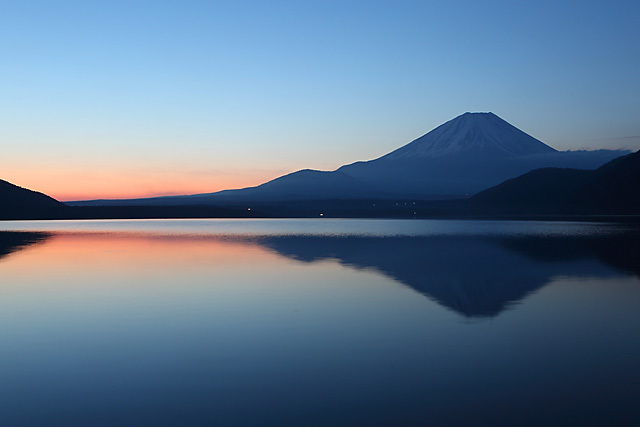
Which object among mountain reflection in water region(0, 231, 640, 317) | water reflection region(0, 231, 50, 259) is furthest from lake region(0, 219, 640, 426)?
water reflection region(0, 231, 50, 259)

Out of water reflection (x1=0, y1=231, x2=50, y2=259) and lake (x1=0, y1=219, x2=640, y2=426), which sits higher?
water reflection (x1=0, y1=231, x2=50, y2=259)

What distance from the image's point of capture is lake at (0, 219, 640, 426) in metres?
8.45

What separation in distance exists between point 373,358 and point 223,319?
5.65m

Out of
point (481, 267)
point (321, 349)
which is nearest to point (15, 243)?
point (481, 267)

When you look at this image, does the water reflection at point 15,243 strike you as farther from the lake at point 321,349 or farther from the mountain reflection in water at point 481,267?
the lake at point 321,349

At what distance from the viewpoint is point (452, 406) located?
8500mm

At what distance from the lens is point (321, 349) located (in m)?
12.1

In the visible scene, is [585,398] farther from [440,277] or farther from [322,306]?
[440,277]

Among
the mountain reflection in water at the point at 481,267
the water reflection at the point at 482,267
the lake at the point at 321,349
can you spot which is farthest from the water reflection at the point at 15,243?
the water reflection at the point at 482,267

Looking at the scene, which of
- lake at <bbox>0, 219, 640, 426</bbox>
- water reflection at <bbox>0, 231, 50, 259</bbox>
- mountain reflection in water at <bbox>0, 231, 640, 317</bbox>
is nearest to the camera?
lake at <bbox>0, 219, 640, 426</bbox>

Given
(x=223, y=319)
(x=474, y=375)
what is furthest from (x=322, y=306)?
(x=474, y=375)

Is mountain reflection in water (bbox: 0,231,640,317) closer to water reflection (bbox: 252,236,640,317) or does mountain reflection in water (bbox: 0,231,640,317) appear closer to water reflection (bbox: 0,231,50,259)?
water reflection (bbox: 252,236,640,317)

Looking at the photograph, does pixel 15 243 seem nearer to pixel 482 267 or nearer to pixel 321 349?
pixel 482 267

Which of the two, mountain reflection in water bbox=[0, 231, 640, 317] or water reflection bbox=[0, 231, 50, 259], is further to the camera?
water reflection bbox=[0, 231, 50, 259]
